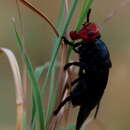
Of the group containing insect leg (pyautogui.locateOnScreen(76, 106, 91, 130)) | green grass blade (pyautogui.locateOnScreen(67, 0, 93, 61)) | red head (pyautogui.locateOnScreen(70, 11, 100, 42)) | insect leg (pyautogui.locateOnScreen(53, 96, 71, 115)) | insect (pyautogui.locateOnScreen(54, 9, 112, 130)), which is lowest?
insect leg (pyautogui.locateOnScreen(76, 106, 91, 130))

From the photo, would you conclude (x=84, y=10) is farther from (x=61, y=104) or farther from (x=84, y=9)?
(x=61, y=104)

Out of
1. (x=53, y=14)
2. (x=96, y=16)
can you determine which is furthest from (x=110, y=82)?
(x=53, y=14)

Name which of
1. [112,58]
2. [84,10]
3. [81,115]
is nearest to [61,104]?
[81,115]

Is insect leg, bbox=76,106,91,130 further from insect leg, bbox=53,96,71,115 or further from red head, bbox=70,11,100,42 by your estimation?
red head, bbox=70,11,100,42

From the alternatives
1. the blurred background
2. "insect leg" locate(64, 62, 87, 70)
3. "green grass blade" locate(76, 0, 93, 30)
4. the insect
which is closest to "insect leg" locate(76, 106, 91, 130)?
the insect

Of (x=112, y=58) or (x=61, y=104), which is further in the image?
(x=112, y=58)

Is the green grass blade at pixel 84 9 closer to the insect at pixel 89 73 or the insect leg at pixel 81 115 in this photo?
the insect at pixel 89 73
